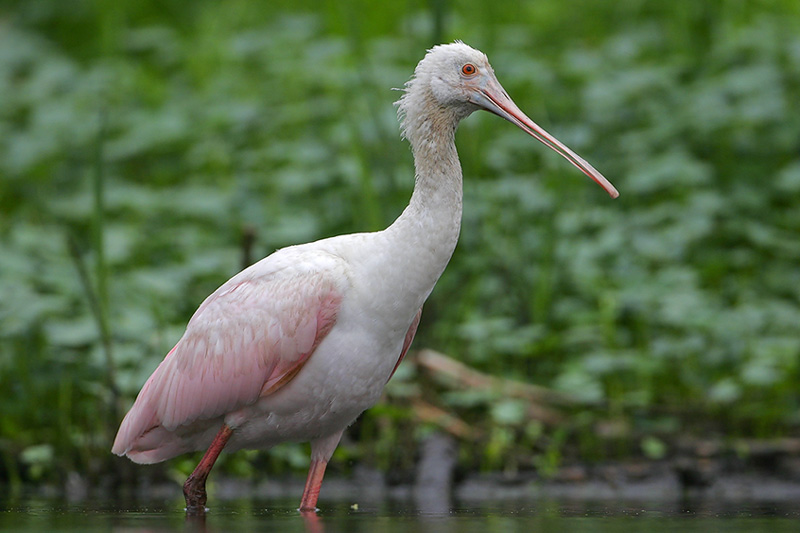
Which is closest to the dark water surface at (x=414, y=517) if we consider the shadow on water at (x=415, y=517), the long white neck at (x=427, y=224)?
the shadow on water at (x=415, y=517)

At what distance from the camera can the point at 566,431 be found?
700cm

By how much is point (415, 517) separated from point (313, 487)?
0.79 meters

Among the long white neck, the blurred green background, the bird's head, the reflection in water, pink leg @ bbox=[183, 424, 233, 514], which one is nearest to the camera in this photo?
the reflection in water

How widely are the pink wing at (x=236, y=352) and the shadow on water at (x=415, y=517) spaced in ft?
1.33

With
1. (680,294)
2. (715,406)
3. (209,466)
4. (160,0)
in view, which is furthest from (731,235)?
(160,0)

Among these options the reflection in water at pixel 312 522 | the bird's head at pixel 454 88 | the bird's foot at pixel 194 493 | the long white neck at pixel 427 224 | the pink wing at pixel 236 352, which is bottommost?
the reflection in water at pixel 312 522

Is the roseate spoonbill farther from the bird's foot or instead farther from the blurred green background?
the blurred green background

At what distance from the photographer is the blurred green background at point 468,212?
6891 millimetres

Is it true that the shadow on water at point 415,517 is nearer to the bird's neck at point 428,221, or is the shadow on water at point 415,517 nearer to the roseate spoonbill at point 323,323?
the roseate spoonbill at point 323,323

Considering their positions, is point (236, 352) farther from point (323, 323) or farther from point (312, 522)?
point (312, 522)

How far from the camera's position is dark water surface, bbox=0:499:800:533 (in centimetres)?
414

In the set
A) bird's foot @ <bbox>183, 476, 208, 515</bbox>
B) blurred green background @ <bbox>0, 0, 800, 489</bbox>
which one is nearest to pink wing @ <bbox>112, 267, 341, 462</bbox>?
bird's foot @ <bbox>183, 476, 208, 515</bbox>

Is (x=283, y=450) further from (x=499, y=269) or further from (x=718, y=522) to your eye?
(x=718, y=522)

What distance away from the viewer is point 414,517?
4.64 m
